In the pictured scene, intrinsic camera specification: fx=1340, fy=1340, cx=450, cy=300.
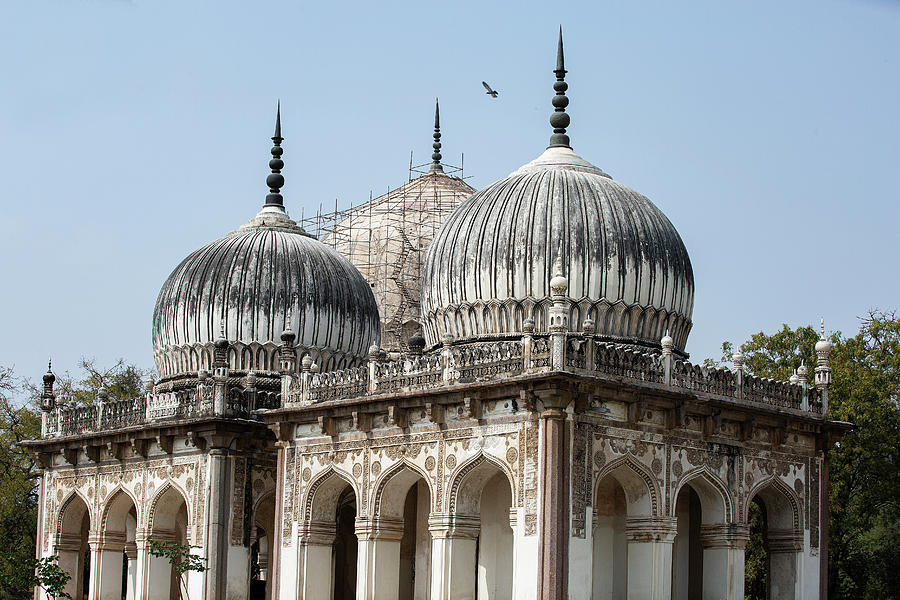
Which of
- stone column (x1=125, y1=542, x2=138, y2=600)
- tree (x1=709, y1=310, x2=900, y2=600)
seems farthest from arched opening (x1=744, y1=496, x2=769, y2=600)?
stone column (x1=125, y1=542, x2=138, y2=600)

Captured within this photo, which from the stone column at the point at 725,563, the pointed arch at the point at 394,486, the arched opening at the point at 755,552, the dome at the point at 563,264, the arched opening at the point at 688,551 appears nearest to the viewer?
the stone column at the point at 725,563

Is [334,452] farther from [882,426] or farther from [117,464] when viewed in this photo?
[882,426]

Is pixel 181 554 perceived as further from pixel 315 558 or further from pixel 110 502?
pixel 315 558

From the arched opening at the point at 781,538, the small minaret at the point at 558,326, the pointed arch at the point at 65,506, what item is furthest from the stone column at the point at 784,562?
the pointed arch at the point at 65,506

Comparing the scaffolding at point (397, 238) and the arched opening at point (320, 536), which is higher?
the scaffolding at point (397, 238)

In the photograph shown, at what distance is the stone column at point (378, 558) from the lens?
82.1 ft

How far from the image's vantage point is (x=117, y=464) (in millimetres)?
31266

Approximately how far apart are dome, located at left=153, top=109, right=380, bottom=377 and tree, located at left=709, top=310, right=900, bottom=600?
37.5 ft

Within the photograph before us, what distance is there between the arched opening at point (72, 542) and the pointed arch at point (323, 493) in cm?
856

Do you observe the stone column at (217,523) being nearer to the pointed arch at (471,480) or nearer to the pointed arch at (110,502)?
the pointed arch at (110,502)

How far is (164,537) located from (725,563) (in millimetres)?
12876

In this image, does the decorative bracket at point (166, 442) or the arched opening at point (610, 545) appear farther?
the decorative bracket at point (166, 442)

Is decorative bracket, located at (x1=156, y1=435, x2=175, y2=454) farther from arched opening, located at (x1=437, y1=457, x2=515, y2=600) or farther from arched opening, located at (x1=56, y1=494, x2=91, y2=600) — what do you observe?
arched opening, located at (x1=437, y1=457, x2=515, y2=600)

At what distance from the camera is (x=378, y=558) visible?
25125 mm
